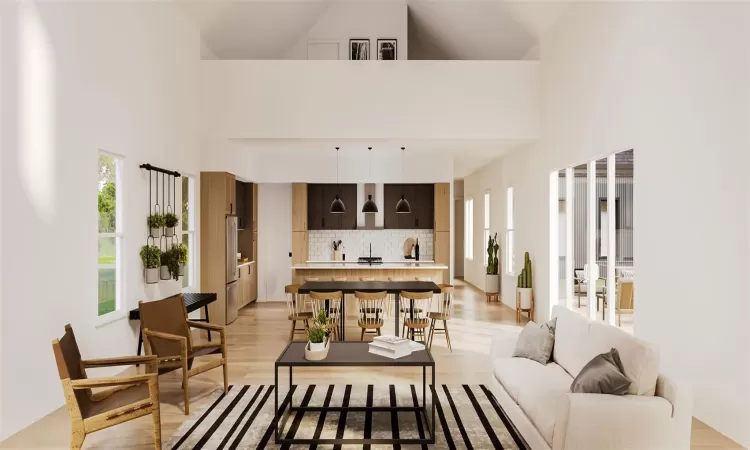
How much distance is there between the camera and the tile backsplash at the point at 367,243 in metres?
10.8

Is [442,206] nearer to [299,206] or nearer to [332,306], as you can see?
[299,206]

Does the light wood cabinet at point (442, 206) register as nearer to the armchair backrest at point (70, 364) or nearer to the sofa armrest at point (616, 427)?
the sofa armrest at point (616, 427)

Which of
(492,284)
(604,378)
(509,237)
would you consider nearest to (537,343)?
(604,378)

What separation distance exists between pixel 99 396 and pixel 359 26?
7625 millimetres

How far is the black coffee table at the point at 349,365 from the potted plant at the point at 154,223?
270 cm

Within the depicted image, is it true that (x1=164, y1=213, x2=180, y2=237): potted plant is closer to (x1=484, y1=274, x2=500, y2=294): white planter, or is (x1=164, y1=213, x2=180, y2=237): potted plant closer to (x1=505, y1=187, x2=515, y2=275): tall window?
(x1=505, y1=187, x2=515, y2=275): tall window

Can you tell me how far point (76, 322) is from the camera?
4.37 meters

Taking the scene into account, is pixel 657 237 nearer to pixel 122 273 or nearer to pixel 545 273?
pixel 545 273

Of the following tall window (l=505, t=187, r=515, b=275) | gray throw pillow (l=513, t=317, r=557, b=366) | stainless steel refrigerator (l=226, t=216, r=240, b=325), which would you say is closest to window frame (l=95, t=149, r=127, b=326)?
stainless steel refrigerator (l=226, t=216, r=240, b=325)

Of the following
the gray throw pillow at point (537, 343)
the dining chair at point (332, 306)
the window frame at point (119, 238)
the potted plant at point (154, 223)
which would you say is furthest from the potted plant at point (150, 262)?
the gray throw pillow at point (537, 343)

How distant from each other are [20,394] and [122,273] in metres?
1.73

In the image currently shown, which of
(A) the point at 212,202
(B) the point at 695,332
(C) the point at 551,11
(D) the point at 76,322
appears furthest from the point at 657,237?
(A) the point at 212,202

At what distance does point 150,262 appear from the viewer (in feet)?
18.4

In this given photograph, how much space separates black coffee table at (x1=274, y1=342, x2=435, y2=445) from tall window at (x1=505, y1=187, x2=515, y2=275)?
19.4 ft
